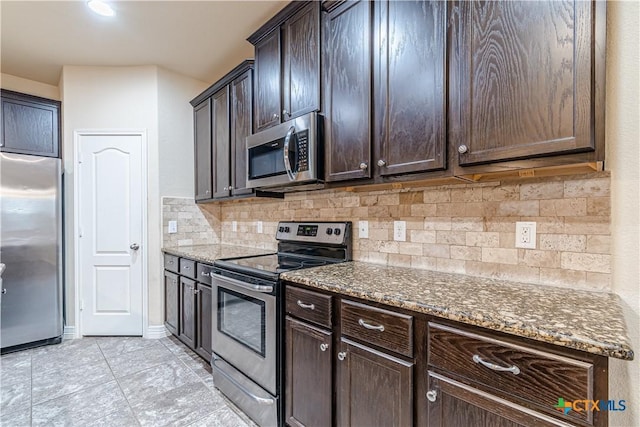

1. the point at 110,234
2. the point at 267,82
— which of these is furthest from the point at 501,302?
the point at 110,234

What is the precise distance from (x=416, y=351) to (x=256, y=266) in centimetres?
108

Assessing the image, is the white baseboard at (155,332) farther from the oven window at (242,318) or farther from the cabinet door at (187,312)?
the oven window at (242,318)

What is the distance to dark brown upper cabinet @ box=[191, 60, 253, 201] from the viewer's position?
8.50ft

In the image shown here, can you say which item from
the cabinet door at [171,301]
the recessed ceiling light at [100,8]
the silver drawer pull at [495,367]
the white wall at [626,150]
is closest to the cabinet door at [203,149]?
the cabinet door at [171,301]

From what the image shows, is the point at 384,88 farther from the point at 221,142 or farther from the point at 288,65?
the point at 221,142

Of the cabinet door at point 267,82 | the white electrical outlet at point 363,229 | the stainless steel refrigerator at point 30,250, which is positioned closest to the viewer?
the white electrical outlet at point 363,229

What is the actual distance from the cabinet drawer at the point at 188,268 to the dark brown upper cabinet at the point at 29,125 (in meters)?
1.95

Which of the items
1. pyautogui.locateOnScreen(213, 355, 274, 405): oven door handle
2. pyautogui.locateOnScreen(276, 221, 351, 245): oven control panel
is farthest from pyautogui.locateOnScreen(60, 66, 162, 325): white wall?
pyautogui.locateOnScreen(276, 221, 351, 245): oven control panel

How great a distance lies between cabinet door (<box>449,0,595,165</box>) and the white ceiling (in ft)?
5.11

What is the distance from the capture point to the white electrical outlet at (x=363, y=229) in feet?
6.61

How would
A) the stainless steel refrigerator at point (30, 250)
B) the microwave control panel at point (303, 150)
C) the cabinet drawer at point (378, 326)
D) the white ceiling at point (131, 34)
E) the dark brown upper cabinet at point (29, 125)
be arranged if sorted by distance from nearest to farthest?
1. the cabinet drawer at point (378, 326)
2. the microwave control panel at point (303, 150)
3. the white ceiling at point (131, 34)
4. the stainless steel refrigerator at point (30, 250)
5. the dark brown upper cabinet at point (29, 125)

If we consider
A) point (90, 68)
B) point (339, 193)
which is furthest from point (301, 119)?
point (90, 68)

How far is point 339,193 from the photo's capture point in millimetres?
2217

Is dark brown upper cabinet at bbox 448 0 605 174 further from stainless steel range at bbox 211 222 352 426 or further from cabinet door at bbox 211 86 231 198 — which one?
cabinet door at bbox 211 86 231 198
